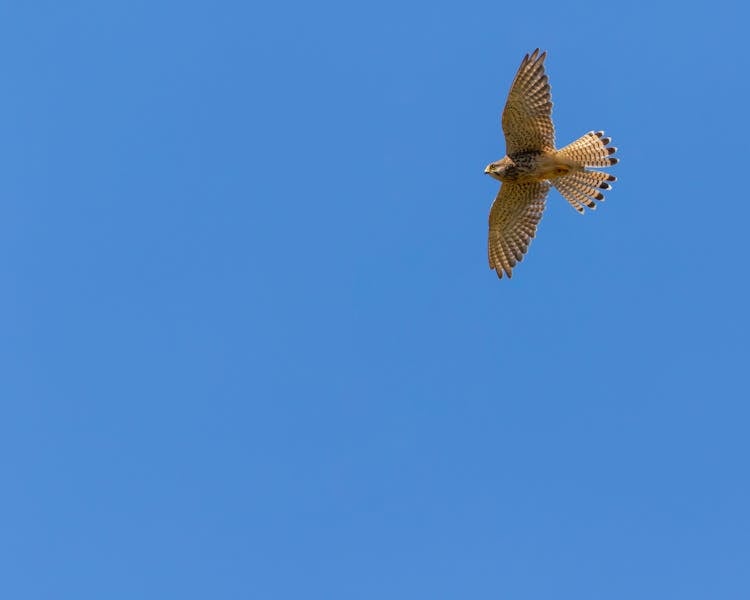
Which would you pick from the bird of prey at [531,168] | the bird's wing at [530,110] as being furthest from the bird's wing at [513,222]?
the bird's wing at [530,110]

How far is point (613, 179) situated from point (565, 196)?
99 cm

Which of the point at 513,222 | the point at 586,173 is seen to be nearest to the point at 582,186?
the point at 586,173

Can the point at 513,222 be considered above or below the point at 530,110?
below

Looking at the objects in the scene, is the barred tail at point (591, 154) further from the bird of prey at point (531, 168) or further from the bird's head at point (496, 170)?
the bird's head at point (496, 170)

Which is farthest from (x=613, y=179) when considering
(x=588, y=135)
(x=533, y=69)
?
(x=533, y=69)

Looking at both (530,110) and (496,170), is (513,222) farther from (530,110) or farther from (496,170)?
(530,110)

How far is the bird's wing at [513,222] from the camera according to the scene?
78.1 feet

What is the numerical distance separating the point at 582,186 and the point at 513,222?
1580 millimetres

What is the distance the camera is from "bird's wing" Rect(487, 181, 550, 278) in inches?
938

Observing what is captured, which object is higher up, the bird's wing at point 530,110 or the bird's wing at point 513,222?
the bird's wing at point 530,110

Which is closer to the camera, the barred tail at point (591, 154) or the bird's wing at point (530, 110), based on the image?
the bird's wing at point (530, 110)

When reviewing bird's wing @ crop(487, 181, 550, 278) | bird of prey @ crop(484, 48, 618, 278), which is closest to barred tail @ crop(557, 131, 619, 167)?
bird of prey @ crop(484, 48, 618, 278)

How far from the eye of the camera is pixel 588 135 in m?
23.0

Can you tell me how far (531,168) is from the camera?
23.0 metres
